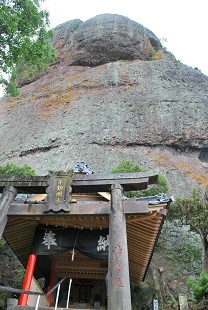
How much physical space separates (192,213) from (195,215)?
148mm

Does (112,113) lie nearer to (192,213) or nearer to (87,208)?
(192,213)

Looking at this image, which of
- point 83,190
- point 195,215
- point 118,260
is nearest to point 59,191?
point 83,190

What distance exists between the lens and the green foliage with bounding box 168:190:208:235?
30.9 feet

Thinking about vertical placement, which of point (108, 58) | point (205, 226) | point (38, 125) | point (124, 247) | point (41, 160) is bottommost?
point (124, 247)

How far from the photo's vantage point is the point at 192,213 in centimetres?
1001

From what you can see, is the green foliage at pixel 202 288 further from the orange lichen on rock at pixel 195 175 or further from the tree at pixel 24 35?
the orange lichen on rock at pixel 195 175

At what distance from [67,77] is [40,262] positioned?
22.0m

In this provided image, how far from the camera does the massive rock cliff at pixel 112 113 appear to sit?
737 inches

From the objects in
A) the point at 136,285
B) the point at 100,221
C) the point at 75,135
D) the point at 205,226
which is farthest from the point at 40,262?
the point at 75,135

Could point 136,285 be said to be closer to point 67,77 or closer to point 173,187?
point 173,187

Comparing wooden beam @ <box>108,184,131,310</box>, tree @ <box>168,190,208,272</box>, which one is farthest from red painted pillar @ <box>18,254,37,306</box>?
tree @ <box>168,190,208,272</box>

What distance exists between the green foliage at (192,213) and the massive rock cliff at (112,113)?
16.7 ft

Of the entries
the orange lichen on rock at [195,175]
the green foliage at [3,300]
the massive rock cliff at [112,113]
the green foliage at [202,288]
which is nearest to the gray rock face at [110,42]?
the massive rock cliff at [112,113]

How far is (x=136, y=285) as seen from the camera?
9.30 meters
